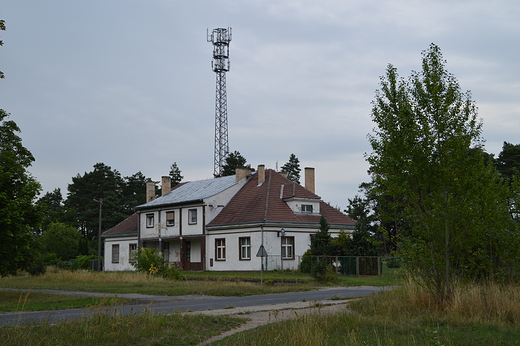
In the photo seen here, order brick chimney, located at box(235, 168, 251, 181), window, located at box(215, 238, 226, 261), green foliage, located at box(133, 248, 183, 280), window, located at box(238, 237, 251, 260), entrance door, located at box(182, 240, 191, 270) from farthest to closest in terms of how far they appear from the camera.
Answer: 1. brick chimney, located at box(235, 168, 251, 181)
2. entrance door, located at box(182, 240, 191, 270)
3. window, located at box(215, 238, 226, 261)
4. window, located at box(238, 237, 251, 260)
5. green foliage, located at box(133, 248, 183, 280)

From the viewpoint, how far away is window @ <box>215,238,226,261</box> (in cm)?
4628

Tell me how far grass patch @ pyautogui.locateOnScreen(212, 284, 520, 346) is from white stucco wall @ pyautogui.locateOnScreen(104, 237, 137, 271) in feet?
140

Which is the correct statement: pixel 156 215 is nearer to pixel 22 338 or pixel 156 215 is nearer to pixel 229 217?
pixel 229 217

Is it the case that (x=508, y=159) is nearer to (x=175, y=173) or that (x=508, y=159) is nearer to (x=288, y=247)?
(x=288, y=247)

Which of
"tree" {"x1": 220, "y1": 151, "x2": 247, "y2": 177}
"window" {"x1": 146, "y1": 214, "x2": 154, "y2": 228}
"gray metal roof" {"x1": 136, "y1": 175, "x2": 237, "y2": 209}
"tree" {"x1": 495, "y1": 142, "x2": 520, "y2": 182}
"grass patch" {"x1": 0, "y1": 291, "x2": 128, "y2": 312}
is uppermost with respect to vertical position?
"tree" {"x1": 220, "y1": 151, "x2": 247, "y2": 177}

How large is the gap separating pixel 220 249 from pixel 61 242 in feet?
94.8

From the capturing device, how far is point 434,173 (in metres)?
15.5

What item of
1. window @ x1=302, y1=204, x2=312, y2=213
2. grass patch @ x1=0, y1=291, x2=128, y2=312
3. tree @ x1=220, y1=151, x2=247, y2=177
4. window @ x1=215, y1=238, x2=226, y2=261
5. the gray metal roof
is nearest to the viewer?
grass patch @ x1=0, y1=291, x2=128, y2=312

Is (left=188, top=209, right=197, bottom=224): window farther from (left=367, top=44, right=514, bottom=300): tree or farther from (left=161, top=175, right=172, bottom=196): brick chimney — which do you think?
(left=367, top=44, right=514, bottom=300): tree

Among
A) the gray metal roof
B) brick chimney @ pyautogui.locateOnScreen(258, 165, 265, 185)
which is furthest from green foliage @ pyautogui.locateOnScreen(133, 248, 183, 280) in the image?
brick chimney @ pyautogui.locateOnScreen(258, 165, 265, 185)

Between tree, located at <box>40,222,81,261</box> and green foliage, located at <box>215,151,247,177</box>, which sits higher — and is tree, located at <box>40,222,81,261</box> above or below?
below

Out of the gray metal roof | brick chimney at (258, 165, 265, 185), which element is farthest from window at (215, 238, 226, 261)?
brick chimney at (258, 165, 265, 185)

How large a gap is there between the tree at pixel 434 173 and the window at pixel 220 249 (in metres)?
30.9

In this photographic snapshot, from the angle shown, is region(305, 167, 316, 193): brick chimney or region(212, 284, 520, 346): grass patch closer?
region(212, 284, 520, 346): grass patch
